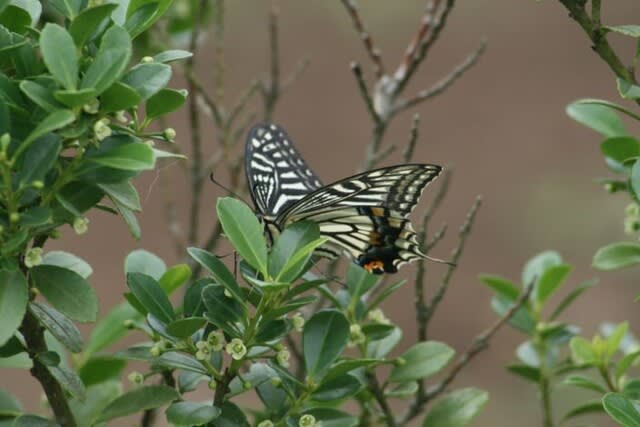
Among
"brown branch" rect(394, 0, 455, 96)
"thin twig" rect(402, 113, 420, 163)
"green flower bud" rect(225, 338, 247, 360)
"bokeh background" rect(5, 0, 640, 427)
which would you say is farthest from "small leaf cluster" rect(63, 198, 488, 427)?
"bokeh background" rect(5, 0, 640, 427)

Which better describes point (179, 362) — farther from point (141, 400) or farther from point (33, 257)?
point (33, 257)

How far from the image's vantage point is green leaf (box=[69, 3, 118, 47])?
101 centimetres

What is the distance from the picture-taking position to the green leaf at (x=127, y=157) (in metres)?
1.00

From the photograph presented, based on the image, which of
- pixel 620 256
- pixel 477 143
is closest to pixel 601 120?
pixel 620 256

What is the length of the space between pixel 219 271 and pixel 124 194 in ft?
0.45

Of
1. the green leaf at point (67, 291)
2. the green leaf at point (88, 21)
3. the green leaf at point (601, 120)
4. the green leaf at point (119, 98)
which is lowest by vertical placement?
the green leaf at point (67, 291)

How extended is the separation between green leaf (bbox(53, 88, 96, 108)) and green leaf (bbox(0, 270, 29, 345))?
7.6 inches

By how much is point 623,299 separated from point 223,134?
3540 mm

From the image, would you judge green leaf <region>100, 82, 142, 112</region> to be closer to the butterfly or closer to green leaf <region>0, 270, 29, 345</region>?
green leaf <region>0, 270, 29, 345</region>

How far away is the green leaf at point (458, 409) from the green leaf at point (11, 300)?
0.62 metres

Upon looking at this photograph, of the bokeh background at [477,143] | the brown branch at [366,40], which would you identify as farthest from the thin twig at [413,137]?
the bokeh background at [477,143]

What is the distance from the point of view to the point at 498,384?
4781 mm

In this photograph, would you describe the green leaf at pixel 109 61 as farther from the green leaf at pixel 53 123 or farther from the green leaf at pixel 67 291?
the green leaf at pixel 67 291

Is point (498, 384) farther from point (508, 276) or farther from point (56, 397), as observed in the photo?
point (56, 397)
